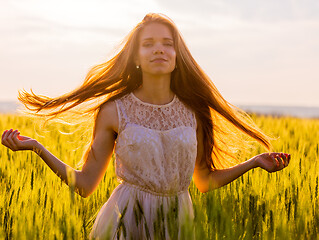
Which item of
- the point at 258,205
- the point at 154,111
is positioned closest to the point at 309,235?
the point at 258,205

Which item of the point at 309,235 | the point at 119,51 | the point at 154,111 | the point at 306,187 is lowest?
the point at 309,235

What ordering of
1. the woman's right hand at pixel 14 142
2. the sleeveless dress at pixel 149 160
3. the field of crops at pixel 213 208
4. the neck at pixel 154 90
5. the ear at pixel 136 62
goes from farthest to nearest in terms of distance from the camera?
the ear at pixel 136 62, the neck at pixel 154 90, the sleeveless dress at pixel 149 160, the woman's right hand at pixel 14 142, the field of crops at pixel 213 208

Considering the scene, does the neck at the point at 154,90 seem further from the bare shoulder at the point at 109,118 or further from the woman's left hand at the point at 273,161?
the woman's left hand at the point at 273,161

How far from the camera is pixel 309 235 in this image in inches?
70.7

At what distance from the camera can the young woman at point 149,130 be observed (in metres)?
2.15

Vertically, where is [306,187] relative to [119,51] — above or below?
below

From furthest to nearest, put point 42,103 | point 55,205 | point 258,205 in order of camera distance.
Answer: point 42,103, point 258,205, point 55,205

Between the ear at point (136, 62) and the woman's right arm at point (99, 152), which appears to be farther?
the ear at point (136, 62)

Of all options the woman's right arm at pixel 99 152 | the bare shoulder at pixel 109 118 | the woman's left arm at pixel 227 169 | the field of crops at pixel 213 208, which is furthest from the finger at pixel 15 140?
the woman's left arm at pixel 227 169

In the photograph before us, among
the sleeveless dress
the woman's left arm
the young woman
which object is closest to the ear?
the young woman

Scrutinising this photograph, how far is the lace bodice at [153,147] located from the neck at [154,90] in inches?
1.8

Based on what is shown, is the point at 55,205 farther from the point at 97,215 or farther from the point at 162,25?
the point at 162,25

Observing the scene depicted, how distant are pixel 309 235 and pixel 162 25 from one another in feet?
3.87

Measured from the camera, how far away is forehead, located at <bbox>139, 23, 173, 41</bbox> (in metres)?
2.24
